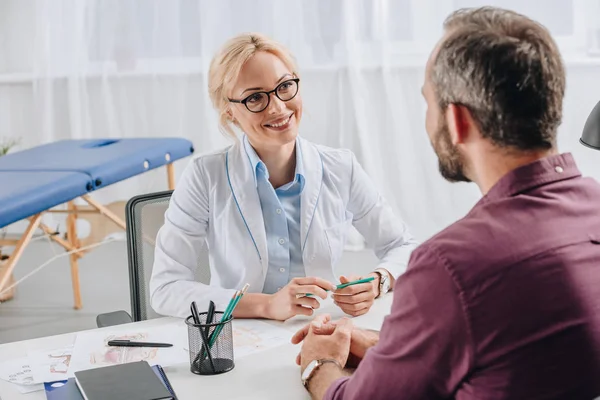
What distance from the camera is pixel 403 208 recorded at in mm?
4227

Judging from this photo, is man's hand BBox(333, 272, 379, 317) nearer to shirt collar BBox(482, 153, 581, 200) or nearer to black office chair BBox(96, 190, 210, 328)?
black office chair BBox(96, 190, 210, 328)

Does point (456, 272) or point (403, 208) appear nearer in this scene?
point (456, 272)

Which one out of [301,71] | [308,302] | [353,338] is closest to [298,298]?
Result: [308,302]

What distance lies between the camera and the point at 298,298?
1.60m

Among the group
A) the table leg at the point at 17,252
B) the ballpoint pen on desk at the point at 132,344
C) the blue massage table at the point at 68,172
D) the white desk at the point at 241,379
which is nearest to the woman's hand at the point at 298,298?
the white desk at the point at 241,379

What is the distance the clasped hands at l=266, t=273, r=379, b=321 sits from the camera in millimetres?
1598

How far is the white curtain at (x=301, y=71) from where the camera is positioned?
3.98 metres

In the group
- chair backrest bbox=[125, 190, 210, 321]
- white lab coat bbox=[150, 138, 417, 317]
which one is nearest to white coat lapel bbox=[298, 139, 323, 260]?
white lab coat bbox=[150, 138, 417, 317]

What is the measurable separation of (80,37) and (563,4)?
2538 millimetres

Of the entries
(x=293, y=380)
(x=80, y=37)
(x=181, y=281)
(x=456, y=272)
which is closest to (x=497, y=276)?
(x=456, y=272)

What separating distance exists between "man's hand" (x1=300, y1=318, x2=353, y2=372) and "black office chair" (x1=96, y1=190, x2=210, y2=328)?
658mm

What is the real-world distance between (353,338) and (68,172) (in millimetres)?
1900

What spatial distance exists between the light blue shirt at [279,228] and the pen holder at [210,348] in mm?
547

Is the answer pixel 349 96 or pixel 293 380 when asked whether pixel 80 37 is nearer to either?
pixel 349 96
